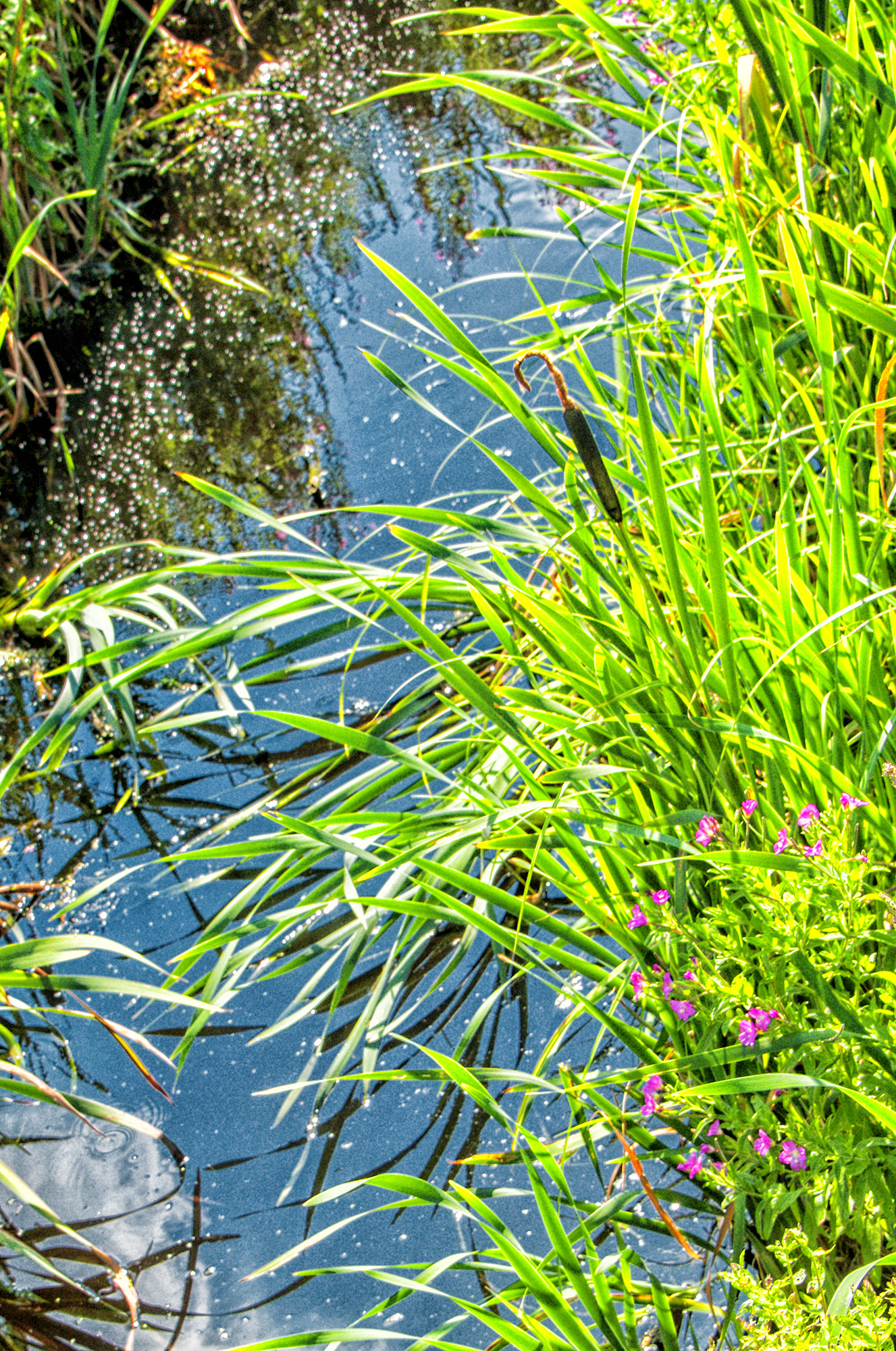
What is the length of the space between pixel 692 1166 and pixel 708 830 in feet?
0.92

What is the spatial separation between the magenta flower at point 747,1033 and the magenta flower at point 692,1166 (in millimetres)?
129

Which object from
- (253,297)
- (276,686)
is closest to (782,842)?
(276,686)

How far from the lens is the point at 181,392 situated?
6.84 feet

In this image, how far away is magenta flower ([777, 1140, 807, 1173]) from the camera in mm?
771

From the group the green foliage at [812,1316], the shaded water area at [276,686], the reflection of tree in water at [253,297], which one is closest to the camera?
the green foliage at [812,1316]

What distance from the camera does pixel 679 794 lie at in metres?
0.98

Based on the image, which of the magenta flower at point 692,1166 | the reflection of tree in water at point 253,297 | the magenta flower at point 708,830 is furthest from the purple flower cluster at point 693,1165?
the reflection of tree in water at point 253,297

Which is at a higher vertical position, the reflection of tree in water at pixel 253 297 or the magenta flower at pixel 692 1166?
the reflection of tree in water at pixel 253 297

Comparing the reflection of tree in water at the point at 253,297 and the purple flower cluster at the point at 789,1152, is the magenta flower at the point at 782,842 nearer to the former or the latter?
the purple flower cluster at the point at 789,1152

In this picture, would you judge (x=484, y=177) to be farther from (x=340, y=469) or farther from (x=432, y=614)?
(x=432, y=614)

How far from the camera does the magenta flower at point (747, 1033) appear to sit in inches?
31.4

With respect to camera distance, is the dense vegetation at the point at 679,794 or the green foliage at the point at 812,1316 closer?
the green foliage at the point at 812,1316

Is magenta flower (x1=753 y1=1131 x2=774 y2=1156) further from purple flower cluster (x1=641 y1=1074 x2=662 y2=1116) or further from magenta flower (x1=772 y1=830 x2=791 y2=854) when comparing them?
magenta flower (x1=772 y1=830 x2=791 y2=854)

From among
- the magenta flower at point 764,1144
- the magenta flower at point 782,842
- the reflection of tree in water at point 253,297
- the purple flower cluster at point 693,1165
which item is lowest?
the purple flower cluster at point 693,1165
